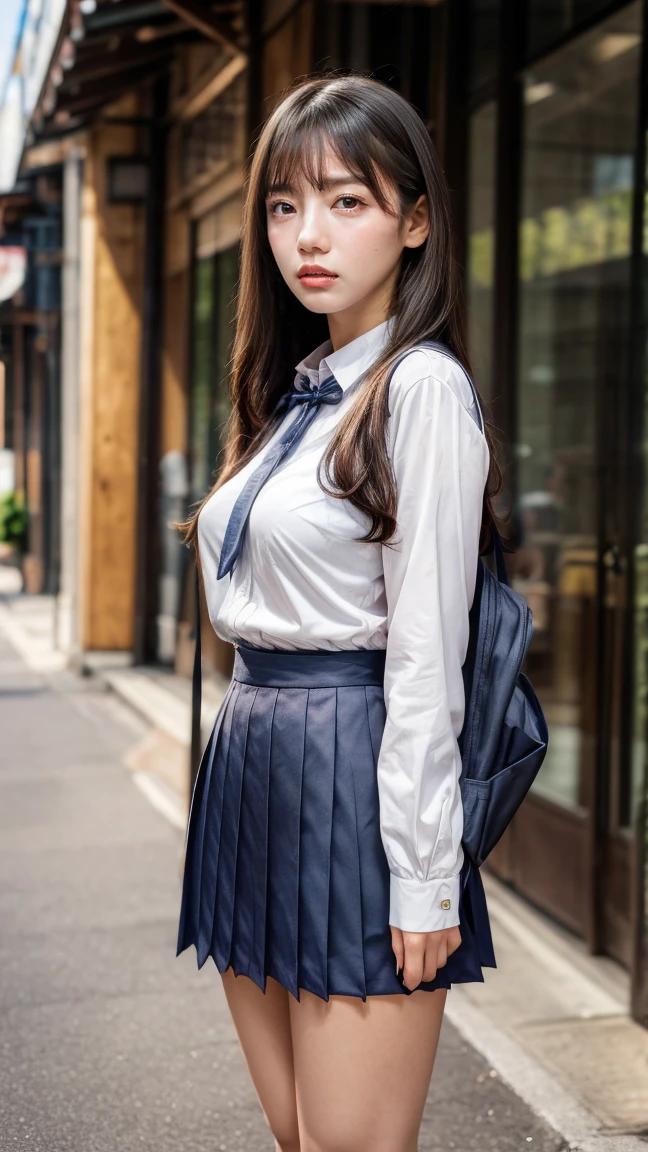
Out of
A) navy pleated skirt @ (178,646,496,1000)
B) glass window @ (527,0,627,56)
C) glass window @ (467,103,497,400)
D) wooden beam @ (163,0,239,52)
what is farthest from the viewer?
wooden beam @ (163,0,239,52)

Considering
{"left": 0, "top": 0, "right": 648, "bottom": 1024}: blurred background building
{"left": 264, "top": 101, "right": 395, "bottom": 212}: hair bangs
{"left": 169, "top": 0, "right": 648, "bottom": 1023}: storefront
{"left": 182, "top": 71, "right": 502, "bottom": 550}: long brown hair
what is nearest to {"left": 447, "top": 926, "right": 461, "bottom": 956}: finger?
{"left": 182, "top": 71, "right": 502, "bottom": 550}: long brown hair

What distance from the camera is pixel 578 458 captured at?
4918 millimetres

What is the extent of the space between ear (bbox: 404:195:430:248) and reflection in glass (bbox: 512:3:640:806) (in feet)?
8.85

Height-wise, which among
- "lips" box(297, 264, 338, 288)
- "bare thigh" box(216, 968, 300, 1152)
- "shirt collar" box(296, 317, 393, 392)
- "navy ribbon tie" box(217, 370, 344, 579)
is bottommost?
"bare thigh" box(216, 968, 300, 1152)

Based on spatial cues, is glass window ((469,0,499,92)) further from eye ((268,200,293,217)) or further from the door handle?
eye ((268,200,293,217))

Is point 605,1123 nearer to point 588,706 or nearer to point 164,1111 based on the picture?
point 164,1111

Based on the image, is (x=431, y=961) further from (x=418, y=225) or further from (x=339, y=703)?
(x=418, y=225)

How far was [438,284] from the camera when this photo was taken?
6.35 feet

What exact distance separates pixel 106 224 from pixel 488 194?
6.21m

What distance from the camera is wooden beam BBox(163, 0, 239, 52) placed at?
636 centimetres

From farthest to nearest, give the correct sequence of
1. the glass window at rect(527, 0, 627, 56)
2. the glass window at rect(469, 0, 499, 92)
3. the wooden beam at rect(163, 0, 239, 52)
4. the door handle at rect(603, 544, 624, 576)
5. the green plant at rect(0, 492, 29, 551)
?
the green plant at rect(0, 492, 29, 551), the wooden beam at rect(163, 0, 239, 52), the glass window at rect(469, 0, 499, 92), the glass window at rect(527, 0, 627, 56), the door handle at rect(603, 544, 624, 576)

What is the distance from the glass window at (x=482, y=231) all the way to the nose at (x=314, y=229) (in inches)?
133

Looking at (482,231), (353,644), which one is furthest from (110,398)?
(353,644)

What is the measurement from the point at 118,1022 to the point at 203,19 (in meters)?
5.02
